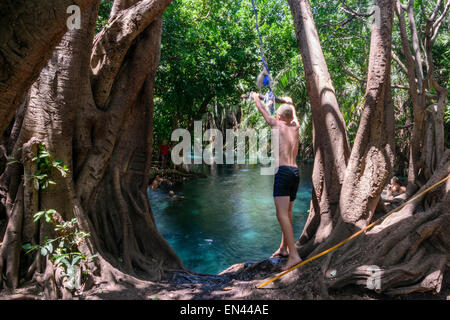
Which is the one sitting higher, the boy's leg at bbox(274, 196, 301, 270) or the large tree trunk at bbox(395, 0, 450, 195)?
the large tree trunk at bbox(395, 0, 450, 195)

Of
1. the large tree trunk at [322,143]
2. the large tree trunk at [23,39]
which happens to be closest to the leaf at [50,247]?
the large tree trunk at [23,39]

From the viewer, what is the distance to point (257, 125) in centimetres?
1977

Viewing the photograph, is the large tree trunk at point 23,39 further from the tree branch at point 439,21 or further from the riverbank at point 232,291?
the tree branch at point 439,21

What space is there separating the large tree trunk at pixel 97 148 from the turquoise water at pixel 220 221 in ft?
6.73

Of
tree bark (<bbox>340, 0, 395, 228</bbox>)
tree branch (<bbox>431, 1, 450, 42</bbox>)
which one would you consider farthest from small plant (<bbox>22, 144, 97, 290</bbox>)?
tree branch (<bbox>431, 1, 450, 42</bbox>)

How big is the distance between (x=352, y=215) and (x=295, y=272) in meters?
0.90

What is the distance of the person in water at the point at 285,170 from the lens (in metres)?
3.56

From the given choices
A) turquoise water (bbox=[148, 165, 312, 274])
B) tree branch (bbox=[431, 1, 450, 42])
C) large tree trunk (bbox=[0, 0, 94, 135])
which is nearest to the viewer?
large tree trunk (bbox=[0, 0, 94, 135])

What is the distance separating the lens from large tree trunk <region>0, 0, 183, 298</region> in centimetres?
308

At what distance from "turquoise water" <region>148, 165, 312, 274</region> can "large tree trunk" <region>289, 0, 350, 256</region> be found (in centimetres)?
228

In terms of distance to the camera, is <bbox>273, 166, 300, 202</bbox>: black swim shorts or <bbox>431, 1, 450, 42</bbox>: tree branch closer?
<bbox>273, 166, 300, 202</bbox>: black swim shorts

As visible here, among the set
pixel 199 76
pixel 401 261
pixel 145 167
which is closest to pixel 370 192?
→ pixel 401 261

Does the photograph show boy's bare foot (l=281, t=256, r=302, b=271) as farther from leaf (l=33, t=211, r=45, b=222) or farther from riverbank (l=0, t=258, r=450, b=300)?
leaf (l=33, t=211, r=45, b=222)

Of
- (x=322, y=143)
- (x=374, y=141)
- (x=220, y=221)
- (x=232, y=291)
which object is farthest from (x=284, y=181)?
(x=220, y=221)
